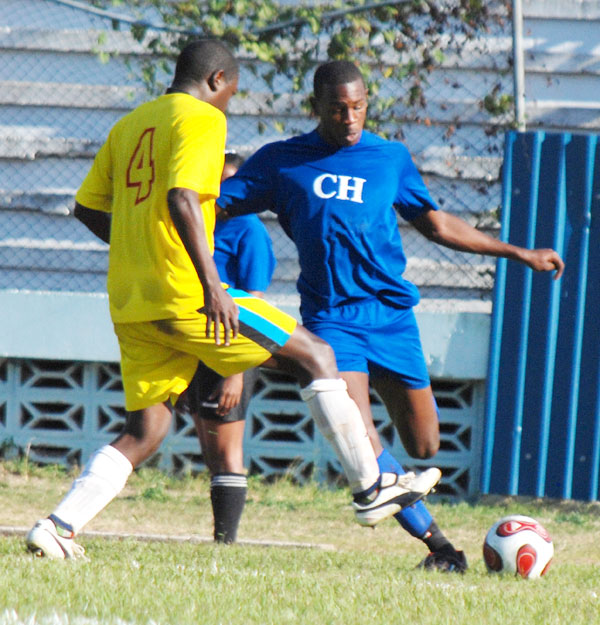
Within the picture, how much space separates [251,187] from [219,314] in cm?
110

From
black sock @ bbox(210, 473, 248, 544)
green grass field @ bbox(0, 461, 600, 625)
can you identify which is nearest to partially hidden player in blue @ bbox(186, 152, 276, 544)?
black sock @ bbox(210, 473, 248, 544)

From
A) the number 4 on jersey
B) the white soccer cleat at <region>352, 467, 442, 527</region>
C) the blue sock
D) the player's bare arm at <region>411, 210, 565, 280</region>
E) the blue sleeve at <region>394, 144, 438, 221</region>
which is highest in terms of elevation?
the number 4 on jersey

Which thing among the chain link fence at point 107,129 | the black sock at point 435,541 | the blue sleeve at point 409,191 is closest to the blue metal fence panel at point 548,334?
the chain link fence at point 107,129

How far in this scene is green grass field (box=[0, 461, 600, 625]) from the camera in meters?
3.38

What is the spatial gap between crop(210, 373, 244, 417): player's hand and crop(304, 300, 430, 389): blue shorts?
0.54m

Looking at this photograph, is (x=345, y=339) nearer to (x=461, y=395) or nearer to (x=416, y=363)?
(x=416, y=363)

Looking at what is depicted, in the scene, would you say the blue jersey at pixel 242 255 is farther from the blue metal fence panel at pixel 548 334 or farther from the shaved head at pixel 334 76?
the blue metal fence panel at pixel 548 334

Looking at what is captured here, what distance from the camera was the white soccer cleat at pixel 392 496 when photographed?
429cm

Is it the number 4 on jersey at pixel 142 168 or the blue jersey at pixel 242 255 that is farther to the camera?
the blue jersey at pixel 242 255

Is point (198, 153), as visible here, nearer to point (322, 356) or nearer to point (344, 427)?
point (322, 356)

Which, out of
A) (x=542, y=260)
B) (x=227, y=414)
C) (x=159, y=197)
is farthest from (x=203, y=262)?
(x=542, y=260)

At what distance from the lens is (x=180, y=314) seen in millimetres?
4137

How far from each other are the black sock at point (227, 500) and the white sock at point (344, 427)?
117cm

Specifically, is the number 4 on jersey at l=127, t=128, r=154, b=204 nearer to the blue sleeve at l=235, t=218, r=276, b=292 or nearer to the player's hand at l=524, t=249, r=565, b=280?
the blue sleeve at l=235, t=218, r=276, b=292
